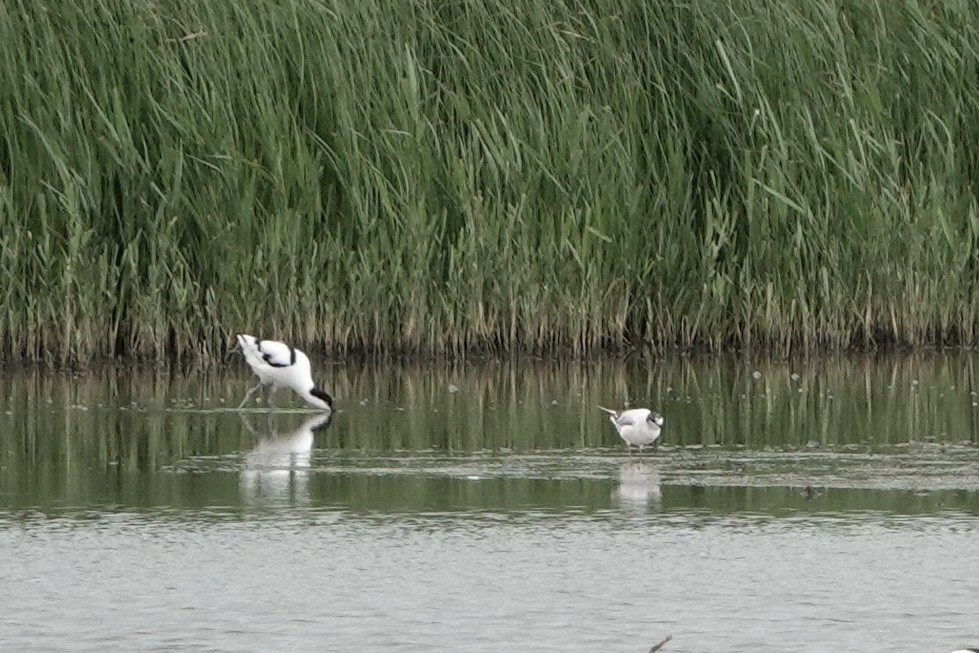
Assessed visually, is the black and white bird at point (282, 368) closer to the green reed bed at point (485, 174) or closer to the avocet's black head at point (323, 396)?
the avocet's black head at point (323, 396)

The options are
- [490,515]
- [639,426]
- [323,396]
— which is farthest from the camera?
[323,396]

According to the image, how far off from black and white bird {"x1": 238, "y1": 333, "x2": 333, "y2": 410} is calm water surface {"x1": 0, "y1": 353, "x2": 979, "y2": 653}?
0.16 metres

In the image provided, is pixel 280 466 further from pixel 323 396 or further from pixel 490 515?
pixel 323 396

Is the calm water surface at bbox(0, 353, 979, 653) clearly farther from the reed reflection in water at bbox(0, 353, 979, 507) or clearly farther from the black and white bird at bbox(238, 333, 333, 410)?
the black and white bird at bbox(238, 333, 333, 410)

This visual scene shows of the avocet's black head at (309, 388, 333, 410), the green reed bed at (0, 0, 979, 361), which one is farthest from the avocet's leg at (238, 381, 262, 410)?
the green reed bed at (0, 0, 979, 361)

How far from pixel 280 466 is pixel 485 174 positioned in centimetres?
437

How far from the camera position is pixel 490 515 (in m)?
8.70

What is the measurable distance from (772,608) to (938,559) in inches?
39.0

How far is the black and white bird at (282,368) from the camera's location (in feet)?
39.3

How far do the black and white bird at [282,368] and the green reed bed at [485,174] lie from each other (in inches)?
44.5

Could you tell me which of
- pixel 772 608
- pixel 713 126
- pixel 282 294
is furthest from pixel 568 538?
pixel 713 126

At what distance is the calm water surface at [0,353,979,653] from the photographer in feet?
22.7

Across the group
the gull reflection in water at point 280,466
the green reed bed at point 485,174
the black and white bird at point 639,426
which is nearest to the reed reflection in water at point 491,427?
the gull reflection in water at point 280,466

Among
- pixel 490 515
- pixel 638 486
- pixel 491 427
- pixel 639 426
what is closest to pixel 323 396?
pixel 491 427
